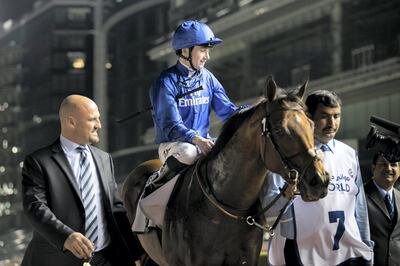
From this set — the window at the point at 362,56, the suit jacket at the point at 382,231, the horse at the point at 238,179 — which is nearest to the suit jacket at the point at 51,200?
the horse at the point at 238,179

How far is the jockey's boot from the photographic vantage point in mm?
4233

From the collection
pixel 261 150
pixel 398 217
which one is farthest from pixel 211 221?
pixel 398 217

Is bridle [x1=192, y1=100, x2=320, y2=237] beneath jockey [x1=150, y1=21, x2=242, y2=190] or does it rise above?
beneath

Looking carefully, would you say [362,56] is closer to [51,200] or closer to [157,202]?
[157,202]

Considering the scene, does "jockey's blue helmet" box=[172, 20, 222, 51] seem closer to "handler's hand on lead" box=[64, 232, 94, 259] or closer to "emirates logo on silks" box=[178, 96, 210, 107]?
"emirates logo on silks" box=[178, 96, 210, 107]

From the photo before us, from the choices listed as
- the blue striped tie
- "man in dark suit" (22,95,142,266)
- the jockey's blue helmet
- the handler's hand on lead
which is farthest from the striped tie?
the blue striped tie

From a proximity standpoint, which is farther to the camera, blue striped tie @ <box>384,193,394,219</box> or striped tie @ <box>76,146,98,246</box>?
blue striped tie @ <box>384,193,394,219</box>

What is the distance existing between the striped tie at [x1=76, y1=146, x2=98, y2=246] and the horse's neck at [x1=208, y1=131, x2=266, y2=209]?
608 millimetres

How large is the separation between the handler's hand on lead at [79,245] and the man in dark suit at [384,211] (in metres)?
1.98

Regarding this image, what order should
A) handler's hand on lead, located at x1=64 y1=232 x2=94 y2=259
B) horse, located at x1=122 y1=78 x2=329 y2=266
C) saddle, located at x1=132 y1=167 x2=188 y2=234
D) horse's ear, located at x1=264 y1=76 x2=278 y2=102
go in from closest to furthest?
handler's hand on lead, located at x1=64 y1=232 x2=94 y2=259
horse, located at x1=122 y1=78 x2=329 y2=266
horse's ear, located at x1=264 y1=76 x2=278 y2=102
saddle, located at x1=132 y1=167 x2=188 y2=234

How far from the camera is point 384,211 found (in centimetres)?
463

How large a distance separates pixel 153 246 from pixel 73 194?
99 cm

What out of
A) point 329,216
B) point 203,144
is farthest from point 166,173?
point 329,216

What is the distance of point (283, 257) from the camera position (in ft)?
13.0
